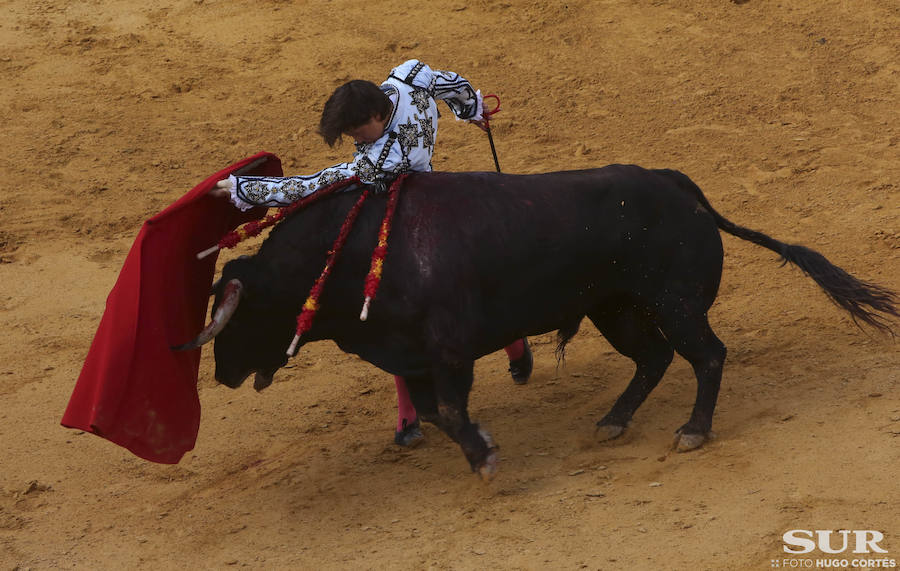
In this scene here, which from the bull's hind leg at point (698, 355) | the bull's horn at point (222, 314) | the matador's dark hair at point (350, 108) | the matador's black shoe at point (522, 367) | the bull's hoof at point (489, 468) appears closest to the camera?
the matador's dark hair at point (350, 108)

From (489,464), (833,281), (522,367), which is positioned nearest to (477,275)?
(489,464)

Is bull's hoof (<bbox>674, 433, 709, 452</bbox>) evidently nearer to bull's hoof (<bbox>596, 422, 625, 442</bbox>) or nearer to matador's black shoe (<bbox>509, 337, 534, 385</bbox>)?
bull's hoof (<bbox>596, 422, 625, 442</bbox>)

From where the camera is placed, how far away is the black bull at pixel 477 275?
497 cm

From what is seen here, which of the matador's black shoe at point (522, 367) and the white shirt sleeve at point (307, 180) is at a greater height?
the white shirt sleeve at point (307, 180)

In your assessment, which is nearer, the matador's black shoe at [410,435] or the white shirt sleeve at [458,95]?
the white shirt sleeve at [458,95]

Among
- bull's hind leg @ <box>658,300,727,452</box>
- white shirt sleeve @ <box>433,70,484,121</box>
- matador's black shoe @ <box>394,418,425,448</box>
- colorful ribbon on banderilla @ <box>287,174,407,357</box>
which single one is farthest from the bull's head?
bull's hind leg @ <box>658,300,727,452</box>

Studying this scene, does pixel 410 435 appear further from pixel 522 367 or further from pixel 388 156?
pixel 388 156

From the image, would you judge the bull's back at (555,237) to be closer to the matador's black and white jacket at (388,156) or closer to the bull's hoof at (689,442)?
the matador's black and white jacket at (388,156)

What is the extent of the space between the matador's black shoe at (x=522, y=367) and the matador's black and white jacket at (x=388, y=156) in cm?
142

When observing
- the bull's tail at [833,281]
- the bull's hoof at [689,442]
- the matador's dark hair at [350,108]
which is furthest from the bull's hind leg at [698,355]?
the matador's dark hair at [350,108]

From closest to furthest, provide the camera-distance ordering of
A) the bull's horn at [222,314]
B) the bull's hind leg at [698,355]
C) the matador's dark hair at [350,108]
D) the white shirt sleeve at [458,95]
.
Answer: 1. the matador's dark hair at [350,108]
2. the bull's horn at [222,314]
3. the bull's hind leg at [698,355]
4. the white shirt sleeve at [458,95]

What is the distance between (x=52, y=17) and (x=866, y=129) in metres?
7.58

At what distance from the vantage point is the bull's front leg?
199 inches

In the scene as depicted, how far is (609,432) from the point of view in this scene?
5535mm
